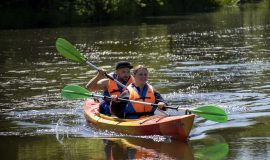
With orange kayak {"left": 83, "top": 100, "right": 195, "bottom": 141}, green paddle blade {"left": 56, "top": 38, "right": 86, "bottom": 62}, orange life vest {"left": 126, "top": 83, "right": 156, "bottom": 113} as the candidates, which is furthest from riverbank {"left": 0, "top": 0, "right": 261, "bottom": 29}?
orange life vest {"left": 126, "top": 83, "right": 156, "bottom": 113}

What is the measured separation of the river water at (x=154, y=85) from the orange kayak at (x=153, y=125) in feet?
0.35

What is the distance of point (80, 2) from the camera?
42406 mm

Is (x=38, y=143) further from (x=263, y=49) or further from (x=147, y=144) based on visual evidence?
(x=263, y=49)

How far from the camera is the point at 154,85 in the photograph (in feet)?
47.3

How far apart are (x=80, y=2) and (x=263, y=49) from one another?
23400 millimetres

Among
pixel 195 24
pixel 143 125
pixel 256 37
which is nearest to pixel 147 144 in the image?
pixel 143 125

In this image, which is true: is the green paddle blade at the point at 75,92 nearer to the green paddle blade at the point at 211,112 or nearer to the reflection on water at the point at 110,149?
the reflection on water at the point at 110,149

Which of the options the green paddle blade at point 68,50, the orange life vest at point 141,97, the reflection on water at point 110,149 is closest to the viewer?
the reflection on water at point 110,149

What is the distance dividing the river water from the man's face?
0.96 m

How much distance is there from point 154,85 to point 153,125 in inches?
231

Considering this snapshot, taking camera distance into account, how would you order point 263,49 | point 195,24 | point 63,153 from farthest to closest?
point 195,24 < point 263,49 < point 63,153

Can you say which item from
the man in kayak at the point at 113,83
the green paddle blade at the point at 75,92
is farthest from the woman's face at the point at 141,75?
the green paddle blade at the point at 75,92

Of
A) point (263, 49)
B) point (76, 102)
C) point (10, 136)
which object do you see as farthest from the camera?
point (263, 49)

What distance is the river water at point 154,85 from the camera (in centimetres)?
827
